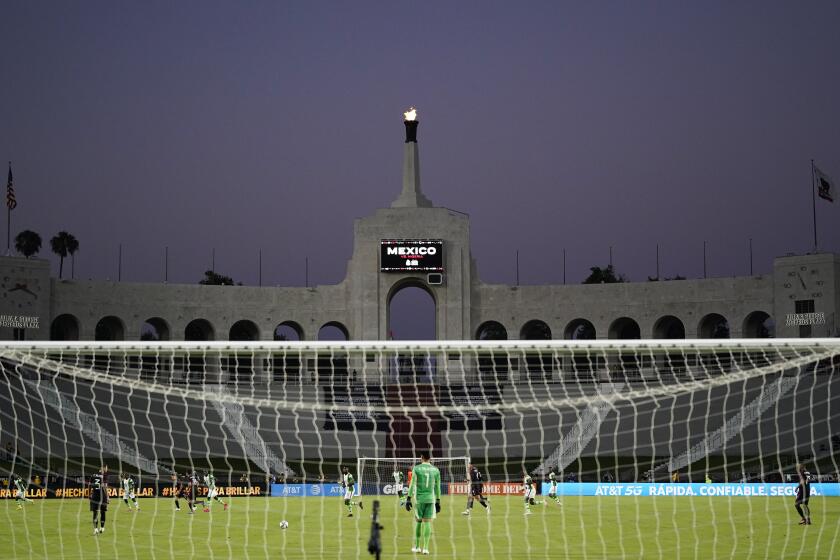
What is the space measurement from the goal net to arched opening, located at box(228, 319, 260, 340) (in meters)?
3.87

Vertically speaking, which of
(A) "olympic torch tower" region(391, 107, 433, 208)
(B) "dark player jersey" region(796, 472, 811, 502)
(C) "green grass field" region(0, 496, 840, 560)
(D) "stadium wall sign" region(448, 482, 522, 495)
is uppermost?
(A) "olympic torch tower" region(391, 107, 433, 208)

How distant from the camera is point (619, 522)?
27.1 metres

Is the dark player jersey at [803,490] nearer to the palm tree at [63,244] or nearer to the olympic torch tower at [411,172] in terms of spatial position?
the olympic torch tower at [411,172]

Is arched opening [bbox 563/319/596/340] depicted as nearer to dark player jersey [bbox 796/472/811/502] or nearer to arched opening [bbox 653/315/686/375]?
arched opening [bbox 653/315/686/375]

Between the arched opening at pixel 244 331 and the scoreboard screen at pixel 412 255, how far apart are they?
404 inches

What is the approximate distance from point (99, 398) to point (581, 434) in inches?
985

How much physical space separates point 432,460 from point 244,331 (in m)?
32.7

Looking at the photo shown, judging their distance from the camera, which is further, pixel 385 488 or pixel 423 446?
pixel 423 446

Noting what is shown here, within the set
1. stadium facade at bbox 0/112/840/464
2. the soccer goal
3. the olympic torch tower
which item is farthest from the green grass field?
the olympic torch tower

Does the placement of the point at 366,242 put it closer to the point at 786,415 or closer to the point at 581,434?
the point at 581,434

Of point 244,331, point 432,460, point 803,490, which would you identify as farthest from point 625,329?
point 803,490

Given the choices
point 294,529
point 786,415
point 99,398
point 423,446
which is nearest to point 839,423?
point 786,415

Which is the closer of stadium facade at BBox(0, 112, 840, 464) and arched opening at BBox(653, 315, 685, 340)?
stadium facade at BBox(0, 112, 840, 464)

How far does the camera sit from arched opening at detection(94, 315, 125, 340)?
203 feet
